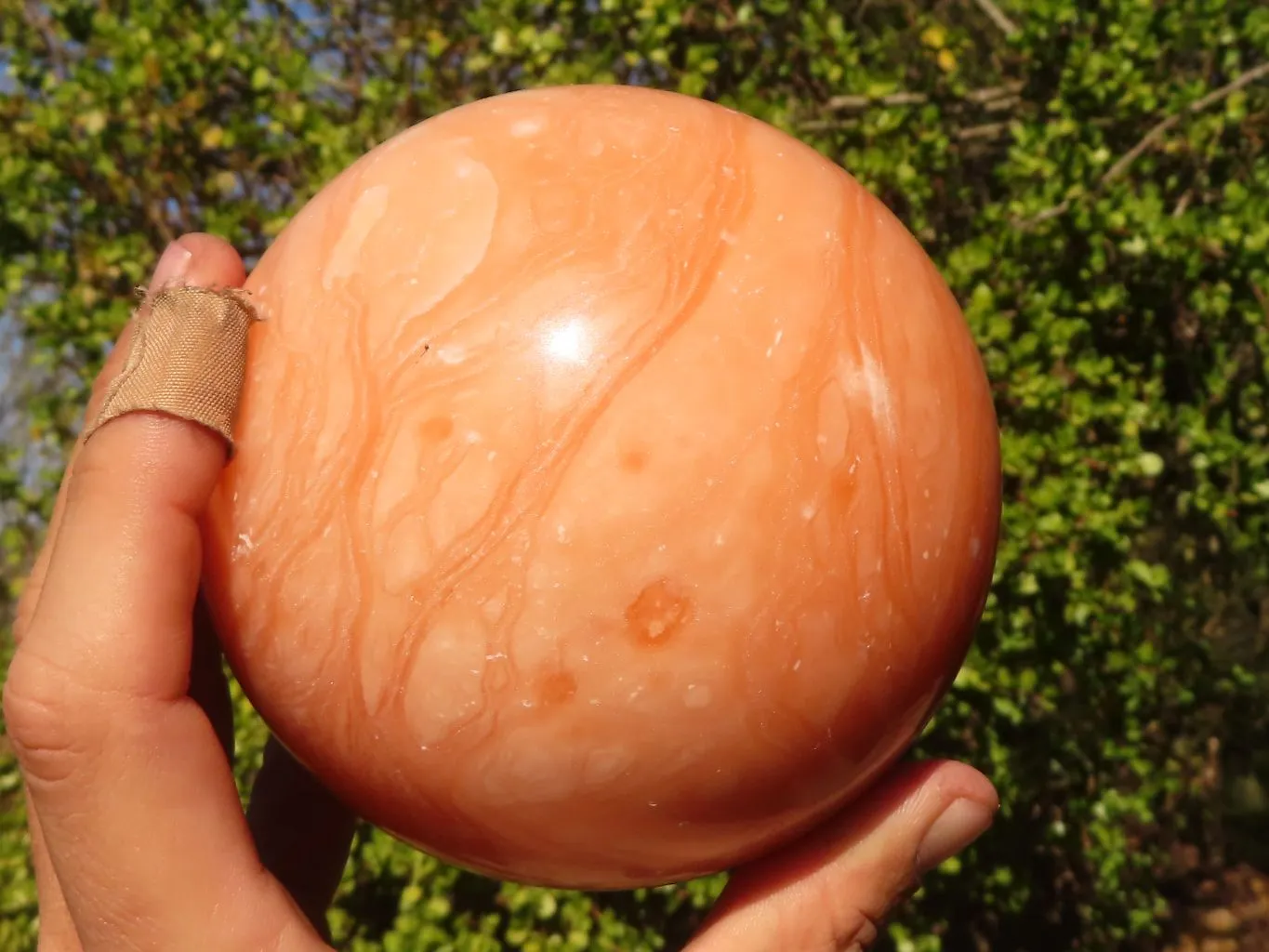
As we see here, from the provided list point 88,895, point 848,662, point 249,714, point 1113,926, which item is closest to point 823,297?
point 848,662

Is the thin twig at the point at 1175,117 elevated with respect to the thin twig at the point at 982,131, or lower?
elevated

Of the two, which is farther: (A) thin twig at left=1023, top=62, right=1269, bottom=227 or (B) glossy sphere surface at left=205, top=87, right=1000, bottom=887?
(A) thin twig at left=1023, top=62, right=1269, bottom=227

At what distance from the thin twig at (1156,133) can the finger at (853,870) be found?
5.66 feet

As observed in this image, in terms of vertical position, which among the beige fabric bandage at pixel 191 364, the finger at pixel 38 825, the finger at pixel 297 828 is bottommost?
the finger at pixel 297 828

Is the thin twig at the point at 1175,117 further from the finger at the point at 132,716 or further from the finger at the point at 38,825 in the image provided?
the finger at the point at 132,716

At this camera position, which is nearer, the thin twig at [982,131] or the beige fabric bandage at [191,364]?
the beige fabric bandage at [191,364]

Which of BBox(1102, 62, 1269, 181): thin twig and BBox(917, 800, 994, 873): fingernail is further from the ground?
BBox(1102, 62, 1269, 181): thin twig

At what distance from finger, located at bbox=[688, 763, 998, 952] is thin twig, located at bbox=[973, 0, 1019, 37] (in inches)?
109

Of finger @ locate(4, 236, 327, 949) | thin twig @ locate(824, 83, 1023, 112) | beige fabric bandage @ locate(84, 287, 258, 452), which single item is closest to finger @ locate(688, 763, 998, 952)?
finger @ locate(4, 236, 327, 949)

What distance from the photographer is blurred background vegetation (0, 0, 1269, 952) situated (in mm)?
2775

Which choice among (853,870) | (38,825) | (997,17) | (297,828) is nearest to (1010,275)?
(997,17)

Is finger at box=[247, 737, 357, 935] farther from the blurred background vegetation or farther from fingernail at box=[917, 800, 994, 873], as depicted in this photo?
fingernail at box=[917, 800, 994, 873]

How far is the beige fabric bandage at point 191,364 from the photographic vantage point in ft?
4.59

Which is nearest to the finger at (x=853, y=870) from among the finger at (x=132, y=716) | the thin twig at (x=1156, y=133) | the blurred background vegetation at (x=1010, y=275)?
the finger at (x=132, y=716)
